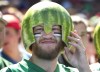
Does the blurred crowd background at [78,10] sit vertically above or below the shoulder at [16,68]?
above

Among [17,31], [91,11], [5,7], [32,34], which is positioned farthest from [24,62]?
[91,11]

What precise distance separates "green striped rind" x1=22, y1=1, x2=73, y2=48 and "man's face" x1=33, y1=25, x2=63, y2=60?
43mm

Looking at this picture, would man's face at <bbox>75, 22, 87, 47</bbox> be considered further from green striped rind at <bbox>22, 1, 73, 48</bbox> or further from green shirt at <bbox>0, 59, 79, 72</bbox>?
green shirt at <bbox>0, 59, 79, 72</bbox>

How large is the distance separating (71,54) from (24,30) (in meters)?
0.45

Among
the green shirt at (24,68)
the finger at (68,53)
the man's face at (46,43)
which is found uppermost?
the man's face at (46,43)

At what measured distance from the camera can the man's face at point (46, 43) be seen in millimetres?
5324

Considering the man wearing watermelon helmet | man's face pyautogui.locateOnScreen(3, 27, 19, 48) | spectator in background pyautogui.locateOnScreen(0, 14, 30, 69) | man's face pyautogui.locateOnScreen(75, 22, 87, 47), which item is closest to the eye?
the man wearing watermelon helmet

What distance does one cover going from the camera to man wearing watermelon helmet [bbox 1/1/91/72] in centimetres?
532

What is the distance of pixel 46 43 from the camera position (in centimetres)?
534

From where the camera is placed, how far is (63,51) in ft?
18.1

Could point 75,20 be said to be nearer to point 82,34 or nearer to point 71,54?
point 82,34

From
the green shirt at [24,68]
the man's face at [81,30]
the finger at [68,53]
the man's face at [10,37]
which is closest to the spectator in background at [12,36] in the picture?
the man's face at [10,37]

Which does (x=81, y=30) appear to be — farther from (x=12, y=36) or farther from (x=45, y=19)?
(x=45, y=19)

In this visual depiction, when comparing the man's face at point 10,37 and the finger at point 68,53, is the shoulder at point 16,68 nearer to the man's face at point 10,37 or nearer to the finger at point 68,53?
the finger at point 68,53
